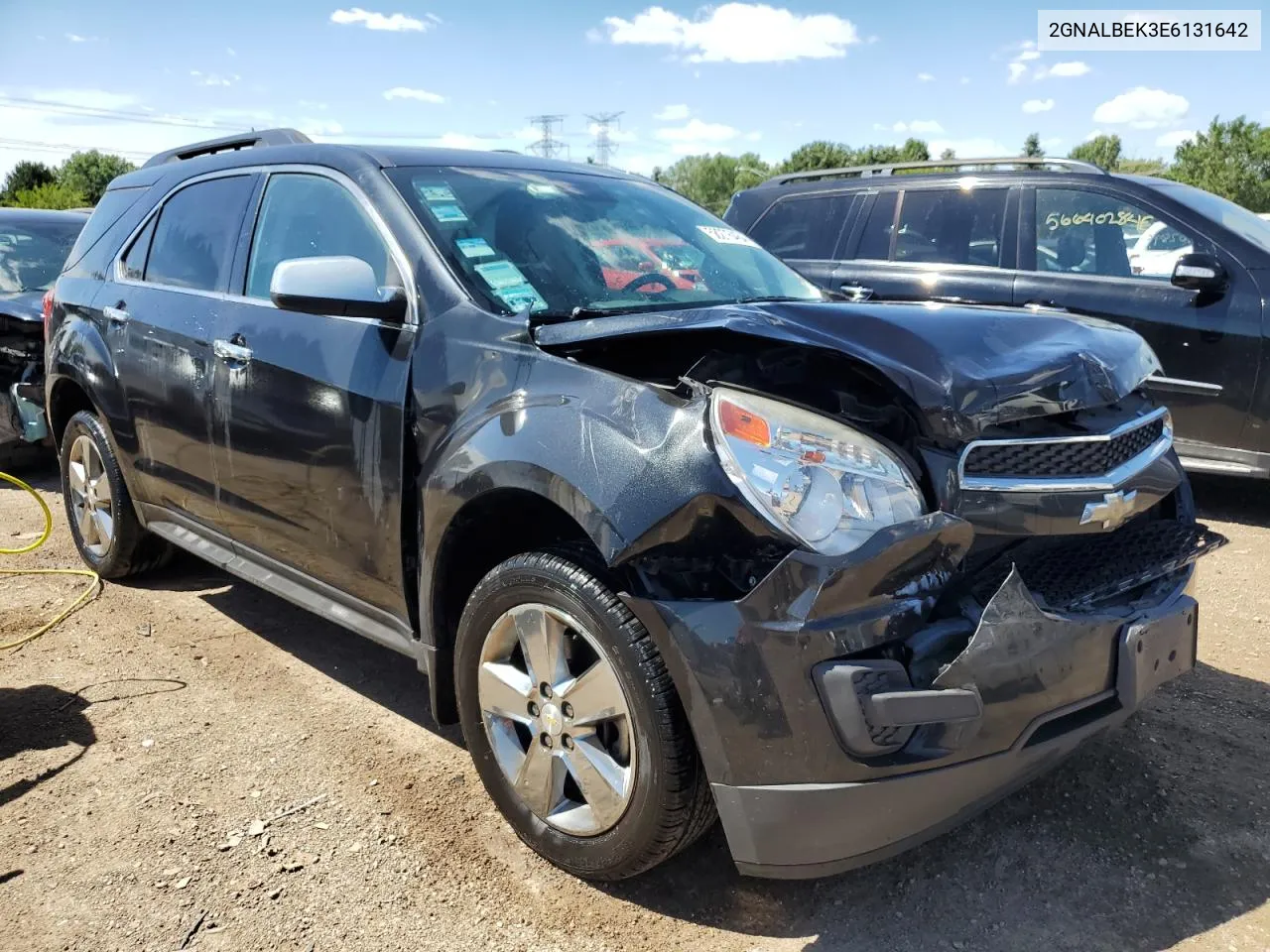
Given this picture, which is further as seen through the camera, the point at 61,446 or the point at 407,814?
the point at 61,446

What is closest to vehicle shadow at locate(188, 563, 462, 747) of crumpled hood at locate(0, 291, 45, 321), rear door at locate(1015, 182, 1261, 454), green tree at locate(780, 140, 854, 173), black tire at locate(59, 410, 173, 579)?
black tire at locate(59, 410, 173, 579)

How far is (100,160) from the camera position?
75.8m

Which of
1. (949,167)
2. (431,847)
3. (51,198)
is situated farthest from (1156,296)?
(51,198)

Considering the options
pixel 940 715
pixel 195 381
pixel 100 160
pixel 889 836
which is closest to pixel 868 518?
pixel 940 715

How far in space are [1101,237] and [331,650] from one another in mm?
4849

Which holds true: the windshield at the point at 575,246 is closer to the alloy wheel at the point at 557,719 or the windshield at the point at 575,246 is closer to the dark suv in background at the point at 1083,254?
the alloy wheel at the point at 557,719

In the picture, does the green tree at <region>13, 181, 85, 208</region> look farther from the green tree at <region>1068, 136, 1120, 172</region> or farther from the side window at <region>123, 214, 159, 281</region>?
the green tree at <region>1068, 136, 1120, 172</region>

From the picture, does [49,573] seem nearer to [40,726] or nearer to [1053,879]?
[40,726]

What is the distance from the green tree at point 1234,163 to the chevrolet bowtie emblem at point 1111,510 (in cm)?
6494

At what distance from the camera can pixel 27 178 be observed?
55.2 metres

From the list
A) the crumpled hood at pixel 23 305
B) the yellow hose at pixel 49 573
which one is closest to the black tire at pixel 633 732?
the yellow hose at pixel 49 573

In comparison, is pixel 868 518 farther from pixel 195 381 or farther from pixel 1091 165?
pixel 1091 165

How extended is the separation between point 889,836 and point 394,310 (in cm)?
182

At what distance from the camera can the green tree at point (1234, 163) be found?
58.0m
